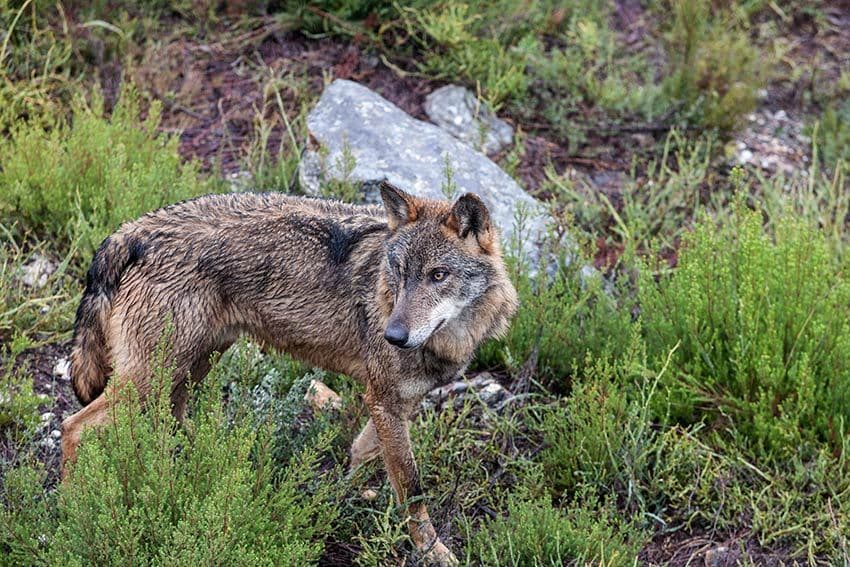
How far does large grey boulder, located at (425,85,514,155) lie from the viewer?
816 cm

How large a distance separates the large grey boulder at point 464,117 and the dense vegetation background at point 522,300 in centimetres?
12

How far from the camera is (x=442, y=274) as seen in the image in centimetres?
467

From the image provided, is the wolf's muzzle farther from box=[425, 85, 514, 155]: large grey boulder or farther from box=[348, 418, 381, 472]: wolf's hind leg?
box=[425, 85, 514, 155]: large grey boulder

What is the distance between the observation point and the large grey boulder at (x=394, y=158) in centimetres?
686

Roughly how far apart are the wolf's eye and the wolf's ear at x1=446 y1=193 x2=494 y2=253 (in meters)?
0.19

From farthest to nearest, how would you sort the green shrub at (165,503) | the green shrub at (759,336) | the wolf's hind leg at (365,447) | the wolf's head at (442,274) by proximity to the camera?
the green shrub at (759,336) < the wolf's hind leg at (365,447) < the wolf's head at (442,274) < the green shrub at (165,503)

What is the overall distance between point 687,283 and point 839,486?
1.35 meters

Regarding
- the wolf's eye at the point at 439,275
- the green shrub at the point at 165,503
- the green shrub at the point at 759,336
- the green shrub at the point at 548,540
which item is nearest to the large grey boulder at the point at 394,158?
the green shrub at the point at 759,336

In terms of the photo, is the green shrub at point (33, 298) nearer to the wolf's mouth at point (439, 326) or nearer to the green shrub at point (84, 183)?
the green shrub at point (84, 183)

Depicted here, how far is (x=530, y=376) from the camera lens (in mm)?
5855

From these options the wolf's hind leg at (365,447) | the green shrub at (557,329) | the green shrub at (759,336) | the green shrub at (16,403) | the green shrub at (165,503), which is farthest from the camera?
the green shrub at (557,329)

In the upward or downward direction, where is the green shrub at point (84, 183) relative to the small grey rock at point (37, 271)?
upward

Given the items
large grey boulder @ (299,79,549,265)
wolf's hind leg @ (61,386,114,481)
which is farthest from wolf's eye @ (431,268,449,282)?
large grey boulder @ (299,79,549,265)

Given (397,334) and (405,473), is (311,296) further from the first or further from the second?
(405,473)
